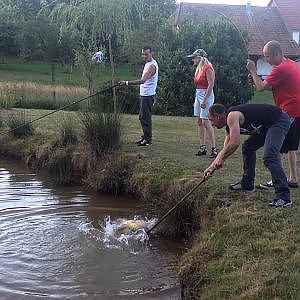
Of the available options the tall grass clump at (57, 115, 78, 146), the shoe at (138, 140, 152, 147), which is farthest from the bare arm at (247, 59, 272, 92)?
the tall grass clump at (57, 115, 78, 146)

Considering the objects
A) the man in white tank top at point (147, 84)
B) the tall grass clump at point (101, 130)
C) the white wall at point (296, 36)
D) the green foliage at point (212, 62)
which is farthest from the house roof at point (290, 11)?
the tall grass clump at point (101, 130)

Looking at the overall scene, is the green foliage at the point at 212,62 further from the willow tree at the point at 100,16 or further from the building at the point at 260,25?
the building at the point at 260,25

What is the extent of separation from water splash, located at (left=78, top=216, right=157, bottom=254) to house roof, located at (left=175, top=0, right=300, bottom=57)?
28.0 meters

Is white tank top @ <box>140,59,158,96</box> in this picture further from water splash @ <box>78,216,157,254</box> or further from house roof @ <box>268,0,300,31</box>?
house roof @ <box>268,0,300,31</box>

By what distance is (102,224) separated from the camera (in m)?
7.58

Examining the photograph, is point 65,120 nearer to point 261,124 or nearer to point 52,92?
point 261,124

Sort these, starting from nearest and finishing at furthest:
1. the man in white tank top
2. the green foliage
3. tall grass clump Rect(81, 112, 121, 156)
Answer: tall grass clump Rect(81, 112, 121, 156)
the man in white tank top
the green foliage

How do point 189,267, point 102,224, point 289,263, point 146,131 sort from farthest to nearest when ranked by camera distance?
point 146,131, point 102,224, point 189,267, point 289,263

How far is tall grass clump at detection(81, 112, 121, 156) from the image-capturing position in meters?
9.76

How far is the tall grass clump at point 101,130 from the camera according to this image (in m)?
9.76

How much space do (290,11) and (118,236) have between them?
37977mm

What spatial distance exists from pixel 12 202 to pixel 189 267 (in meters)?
4.21

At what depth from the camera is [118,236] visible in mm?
6973

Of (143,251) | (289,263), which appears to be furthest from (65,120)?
(289,263)
